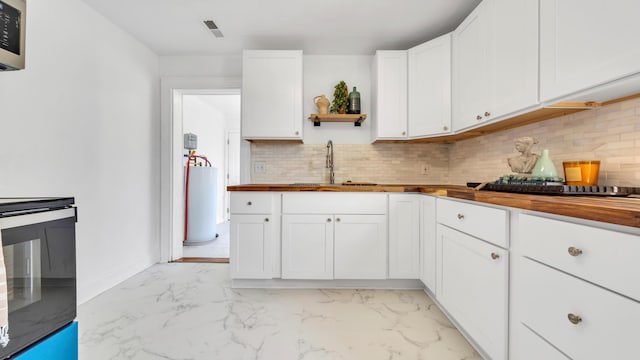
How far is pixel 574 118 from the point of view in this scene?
5.10 feet

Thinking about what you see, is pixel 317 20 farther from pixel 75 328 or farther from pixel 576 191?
pixel 75 328

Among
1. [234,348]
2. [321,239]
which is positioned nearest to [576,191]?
[321,239]

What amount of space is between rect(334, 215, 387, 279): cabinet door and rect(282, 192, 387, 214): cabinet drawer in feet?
0.20

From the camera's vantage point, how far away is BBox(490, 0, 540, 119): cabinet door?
1430mm

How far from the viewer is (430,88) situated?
2.44 metres

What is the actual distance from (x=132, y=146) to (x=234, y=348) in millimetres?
2127

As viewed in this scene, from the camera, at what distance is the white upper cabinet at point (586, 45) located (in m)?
0.99

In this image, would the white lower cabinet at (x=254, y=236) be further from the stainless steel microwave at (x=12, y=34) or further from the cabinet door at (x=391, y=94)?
the stainless steel microwave at (x=12, y=34)

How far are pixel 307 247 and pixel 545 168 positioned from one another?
1663 mm

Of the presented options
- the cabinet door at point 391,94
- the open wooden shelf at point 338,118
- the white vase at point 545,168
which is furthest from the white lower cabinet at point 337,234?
the white vase at point 545,168

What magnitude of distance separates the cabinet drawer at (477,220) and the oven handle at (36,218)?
6.02 feet

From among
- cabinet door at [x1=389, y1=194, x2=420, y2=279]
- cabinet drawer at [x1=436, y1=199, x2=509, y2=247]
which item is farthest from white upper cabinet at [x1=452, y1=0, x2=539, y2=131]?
cabinet door at [x1=389, y1=194, x2=420, y2=279]

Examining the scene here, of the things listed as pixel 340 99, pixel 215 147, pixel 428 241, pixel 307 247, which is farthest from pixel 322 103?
pixel 215 147

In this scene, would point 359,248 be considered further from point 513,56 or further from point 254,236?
point 513,56
